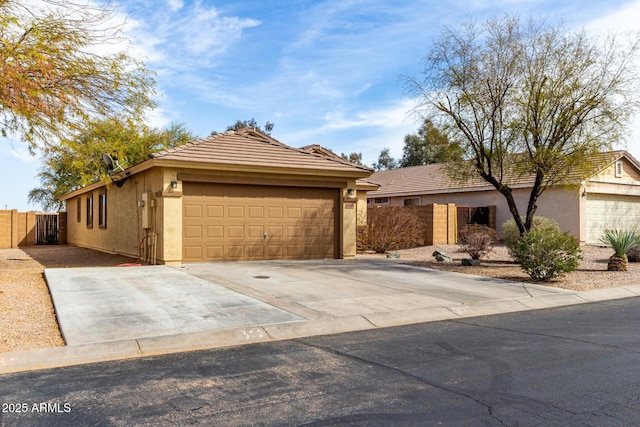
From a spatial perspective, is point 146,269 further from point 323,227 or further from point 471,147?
point 471,147

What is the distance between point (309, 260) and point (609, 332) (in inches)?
411

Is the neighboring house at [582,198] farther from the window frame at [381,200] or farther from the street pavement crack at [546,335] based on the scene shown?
the street pavement crack at [546,335]

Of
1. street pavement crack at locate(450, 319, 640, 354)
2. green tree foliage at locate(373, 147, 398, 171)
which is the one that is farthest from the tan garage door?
green tree foliage at locate(373, 147, 398, 171)

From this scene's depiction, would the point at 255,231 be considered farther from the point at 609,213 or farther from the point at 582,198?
the point at 609,213

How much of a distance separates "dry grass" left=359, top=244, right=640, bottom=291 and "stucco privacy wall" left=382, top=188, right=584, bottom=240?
345 cm

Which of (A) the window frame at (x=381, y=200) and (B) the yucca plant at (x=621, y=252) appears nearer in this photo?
(B) the yucca plant at (x=621, y=252)

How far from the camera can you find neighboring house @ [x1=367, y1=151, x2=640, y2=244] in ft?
79.3

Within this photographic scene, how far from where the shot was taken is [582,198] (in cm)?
2405

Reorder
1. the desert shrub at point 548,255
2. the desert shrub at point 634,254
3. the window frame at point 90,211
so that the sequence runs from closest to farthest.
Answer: the desert shrub at point 548,255, the desert shrub at point 634,254, the window frame at point 90,211

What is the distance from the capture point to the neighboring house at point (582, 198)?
24172 millimetres

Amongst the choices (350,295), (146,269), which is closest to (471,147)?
(350,295)

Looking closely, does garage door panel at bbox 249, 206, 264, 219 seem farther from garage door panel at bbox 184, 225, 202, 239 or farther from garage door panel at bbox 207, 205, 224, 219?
garage door panel at bbox 184, 225, 202, 239

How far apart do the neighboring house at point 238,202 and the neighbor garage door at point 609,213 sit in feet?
43.8

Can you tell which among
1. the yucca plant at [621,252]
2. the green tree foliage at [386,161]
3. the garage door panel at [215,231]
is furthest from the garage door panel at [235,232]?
the green tree foliage at [386,161]
